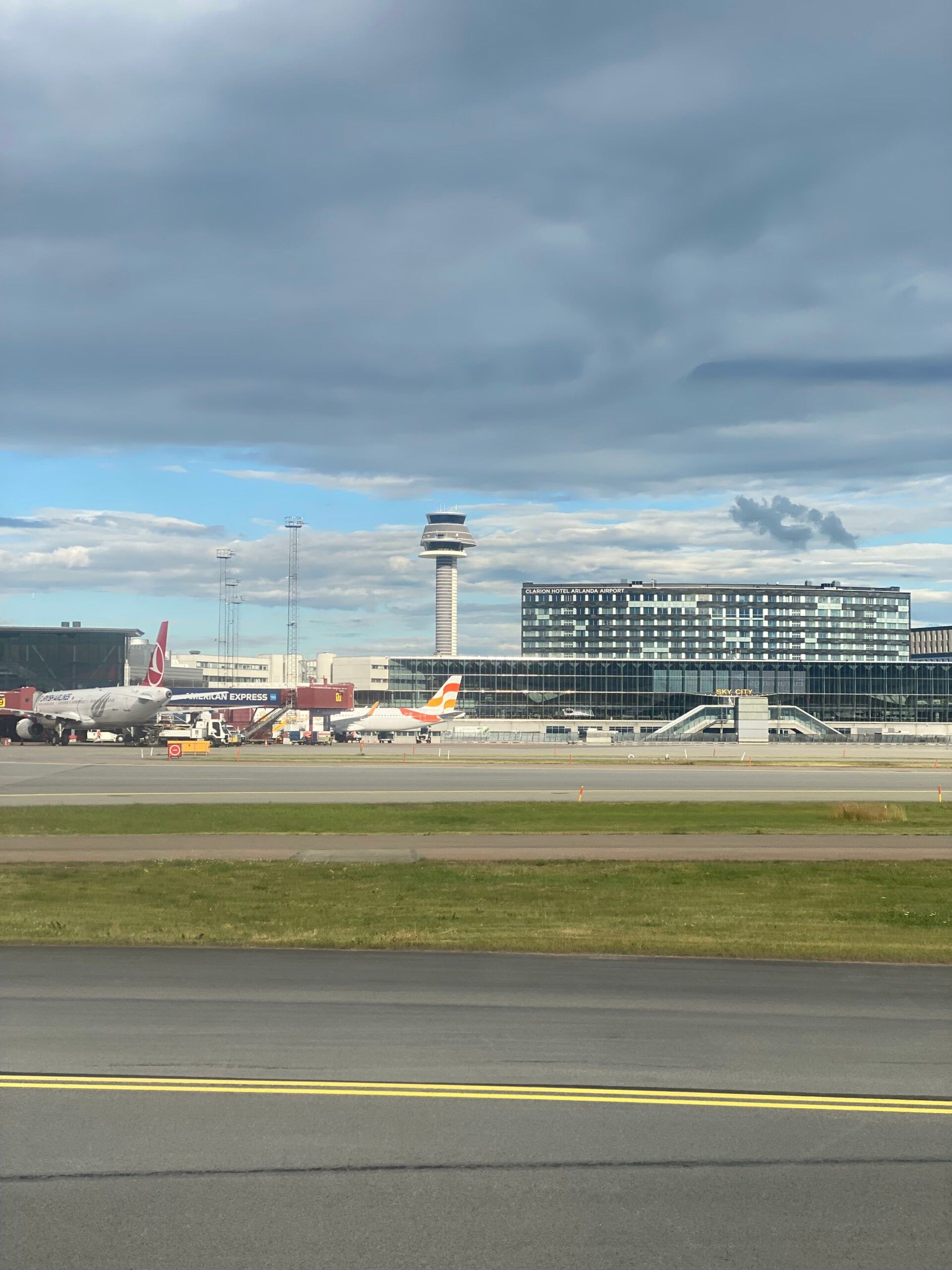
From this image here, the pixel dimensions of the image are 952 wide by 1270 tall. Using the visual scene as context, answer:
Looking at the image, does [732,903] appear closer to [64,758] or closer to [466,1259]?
[466,1259]

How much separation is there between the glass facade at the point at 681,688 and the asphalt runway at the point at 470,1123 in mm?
165601

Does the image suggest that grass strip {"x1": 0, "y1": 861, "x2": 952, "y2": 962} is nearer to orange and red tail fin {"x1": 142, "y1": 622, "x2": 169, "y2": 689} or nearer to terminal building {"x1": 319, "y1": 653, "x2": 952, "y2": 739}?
orange and red tail fin {"x1": 142, "y1": 622, "x2": 169, "y2": 689}

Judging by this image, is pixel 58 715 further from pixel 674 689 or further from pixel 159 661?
pixel 674 689

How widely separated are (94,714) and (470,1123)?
9131cm

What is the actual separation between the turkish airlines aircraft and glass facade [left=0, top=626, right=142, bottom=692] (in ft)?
230

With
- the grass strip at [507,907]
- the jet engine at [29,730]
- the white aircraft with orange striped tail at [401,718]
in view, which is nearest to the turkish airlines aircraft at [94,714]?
the jet engine at [29,730]

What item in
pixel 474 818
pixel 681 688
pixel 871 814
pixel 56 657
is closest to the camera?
pixel 474 818

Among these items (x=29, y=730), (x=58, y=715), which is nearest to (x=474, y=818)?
(x=29, y=730)

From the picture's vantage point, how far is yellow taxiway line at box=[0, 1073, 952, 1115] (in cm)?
947

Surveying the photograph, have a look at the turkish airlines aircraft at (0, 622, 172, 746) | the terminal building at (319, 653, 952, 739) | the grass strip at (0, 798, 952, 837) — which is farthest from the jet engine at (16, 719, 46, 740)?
the terminal building at (319, 653, 952, 739)

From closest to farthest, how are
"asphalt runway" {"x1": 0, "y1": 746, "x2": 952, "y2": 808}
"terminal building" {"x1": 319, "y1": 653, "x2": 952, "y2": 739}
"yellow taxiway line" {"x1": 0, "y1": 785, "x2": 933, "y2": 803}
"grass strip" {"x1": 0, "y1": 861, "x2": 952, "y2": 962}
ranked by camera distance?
"grass strip" {"x1": 0, "y1": 861, "x2": 952, "y2": 962}
"yellow taxiway line" {"x1": 0, "y1": 785, "x2": 933, "y2": 803}
"asphalt runway" {"x1": 0, "y1": 746, "x2": 952, "y2": 808}
"terminal building" {"x1": 319, "y1": 653, "x2": 952, "y2": 739}

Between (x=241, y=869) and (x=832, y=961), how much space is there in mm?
15181

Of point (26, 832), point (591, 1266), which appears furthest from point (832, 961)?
point (26, 832)

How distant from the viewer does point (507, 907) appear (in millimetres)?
21266
